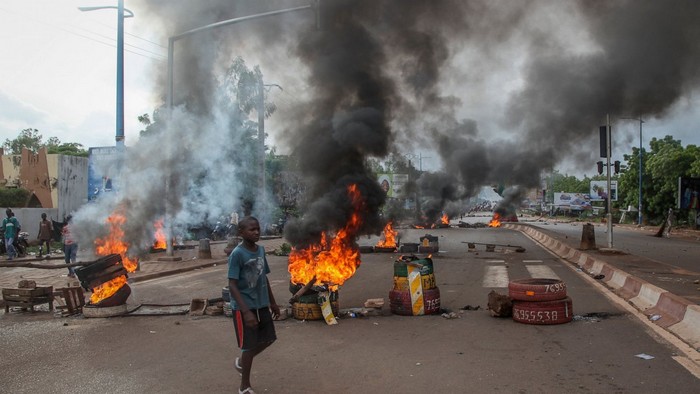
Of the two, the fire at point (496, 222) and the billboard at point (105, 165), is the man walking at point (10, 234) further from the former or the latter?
the fire at point (496, 222)

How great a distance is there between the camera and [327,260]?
8.18 meters

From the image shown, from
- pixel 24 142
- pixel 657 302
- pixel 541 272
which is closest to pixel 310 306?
pixel 657 302

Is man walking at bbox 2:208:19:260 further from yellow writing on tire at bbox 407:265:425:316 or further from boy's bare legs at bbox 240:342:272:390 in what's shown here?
→ boy's bare legs at bbox 240:342:272:390

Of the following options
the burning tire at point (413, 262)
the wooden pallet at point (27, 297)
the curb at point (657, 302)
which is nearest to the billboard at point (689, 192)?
the curb at point (657, 302)

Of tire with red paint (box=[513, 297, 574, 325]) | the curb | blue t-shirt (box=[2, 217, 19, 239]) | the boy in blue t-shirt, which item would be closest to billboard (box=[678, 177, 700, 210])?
the curb

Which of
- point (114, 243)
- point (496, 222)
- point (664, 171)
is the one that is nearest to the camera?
point (114, 243)

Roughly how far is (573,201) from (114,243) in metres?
65.6

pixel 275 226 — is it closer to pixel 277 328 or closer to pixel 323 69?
pixel 323 69

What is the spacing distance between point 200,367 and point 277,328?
1.73 meters

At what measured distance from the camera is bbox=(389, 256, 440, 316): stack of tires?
734 centimetres

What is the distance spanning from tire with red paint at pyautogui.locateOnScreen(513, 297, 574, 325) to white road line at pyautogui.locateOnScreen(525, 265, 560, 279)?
17.2 feet

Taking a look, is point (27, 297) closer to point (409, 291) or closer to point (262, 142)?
point (409, 291)

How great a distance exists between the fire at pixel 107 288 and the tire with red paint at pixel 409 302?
4079 millimetres

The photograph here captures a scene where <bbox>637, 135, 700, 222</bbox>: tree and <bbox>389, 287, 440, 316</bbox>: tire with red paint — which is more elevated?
<bbox>637, 135, 700, 222</bbox>: tree
